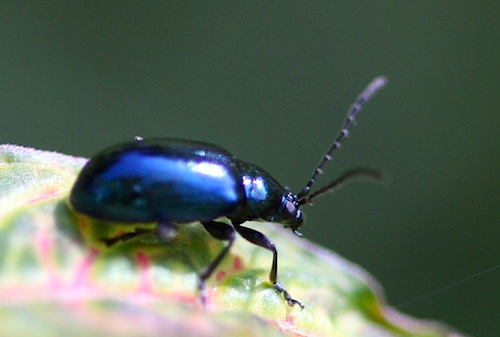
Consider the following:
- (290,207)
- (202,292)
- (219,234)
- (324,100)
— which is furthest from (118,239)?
(324,100)

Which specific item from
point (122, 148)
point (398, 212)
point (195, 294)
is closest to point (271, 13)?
point (398, 212)

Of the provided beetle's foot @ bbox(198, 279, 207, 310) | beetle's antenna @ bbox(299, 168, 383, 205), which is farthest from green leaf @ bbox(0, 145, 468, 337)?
beetle's antenna @ bbox(299, 168, 383, 205)

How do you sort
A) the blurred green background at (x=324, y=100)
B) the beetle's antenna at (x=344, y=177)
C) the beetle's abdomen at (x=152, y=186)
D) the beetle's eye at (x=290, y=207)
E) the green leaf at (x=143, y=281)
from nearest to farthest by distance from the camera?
the green leaf at (x=143, y=281)
the beetle's abdomen at (x=152, y=186)
the beetle's antenna at (x=344, y=177)
the beetle's eye at (x=290, y=207)
the blurred green background at (x=324, y=100)

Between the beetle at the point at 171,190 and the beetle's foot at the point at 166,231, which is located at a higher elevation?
the beetle at the point at 171,190

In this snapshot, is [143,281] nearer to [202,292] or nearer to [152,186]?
[202,292]

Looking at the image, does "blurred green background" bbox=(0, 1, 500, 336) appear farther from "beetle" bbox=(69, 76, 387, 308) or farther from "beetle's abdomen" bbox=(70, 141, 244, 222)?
"beetle's abdomen" bbox=(70, 141, 244, 222)

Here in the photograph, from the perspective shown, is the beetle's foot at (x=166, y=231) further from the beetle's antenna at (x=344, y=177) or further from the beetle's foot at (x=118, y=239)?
the beetle's antenna at (x=344, y=177)

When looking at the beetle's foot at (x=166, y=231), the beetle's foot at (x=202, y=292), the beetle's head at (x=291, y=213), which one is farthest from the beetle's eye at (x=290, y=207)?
the beetle's foot at (x=202, y=292)
